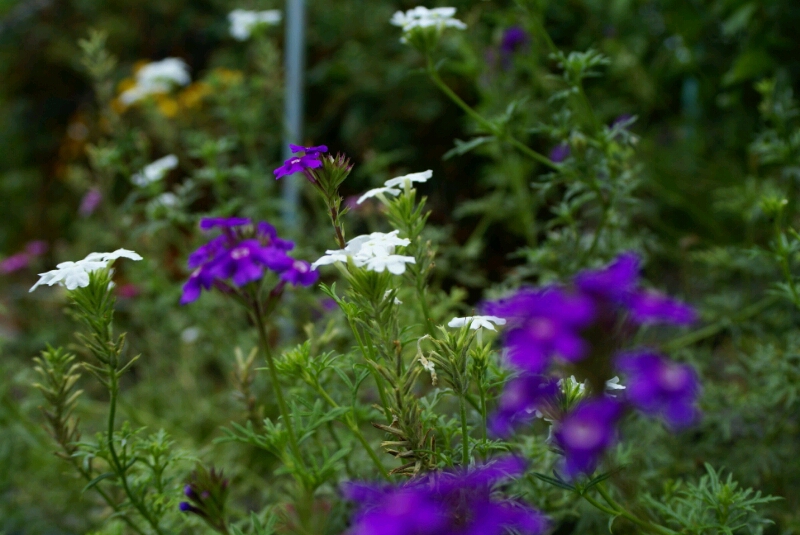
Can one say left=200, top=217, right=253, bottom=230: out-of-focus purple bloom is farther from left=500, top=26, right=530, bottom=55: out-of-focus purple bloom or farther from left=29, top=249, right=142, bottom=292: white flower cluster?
left=500, top=26, right=530, bottom=55: out-of-focus purple bloom

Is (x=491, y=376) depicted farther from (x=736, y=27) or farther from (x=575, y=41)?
(x=575, y=41)

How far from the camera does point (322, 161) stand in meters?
1.04

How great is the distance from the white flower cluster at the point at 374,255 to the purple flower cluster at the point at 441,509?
0.82 feet

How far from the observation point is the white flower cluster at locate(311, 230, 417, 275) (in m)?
0.90

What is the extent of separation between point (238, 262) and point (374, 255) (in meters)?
0.18

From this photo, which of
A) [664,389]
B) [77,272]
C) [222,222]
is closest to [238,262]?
[222,222]

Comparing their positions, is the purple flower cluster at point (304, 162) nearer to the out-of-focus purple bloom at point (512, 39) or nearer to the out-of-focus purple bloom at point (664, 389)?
the out-of-focus purple bloom at point (664, 389)

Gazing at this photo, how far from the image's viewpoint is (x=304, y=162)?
102 centimetres

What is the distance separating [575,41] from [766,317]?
4.75 feet

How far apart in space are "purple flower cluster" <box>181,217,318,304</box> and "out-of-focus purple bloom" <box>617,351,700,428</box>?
41 centimetres

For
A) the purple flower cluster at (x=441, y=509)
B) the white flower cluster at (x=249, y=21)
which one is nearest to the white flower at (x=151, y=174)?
the white flower cluster at (x=249, y=21)

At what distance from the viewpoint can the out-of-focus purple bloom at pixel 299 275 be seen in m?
0.89

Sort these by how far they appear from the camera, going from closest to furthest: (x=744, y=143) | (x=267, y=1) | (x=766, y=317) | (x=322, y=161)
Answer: (x=322, y=161), (x=766, y=317), (x=744, y=143), (x=267, y=1)

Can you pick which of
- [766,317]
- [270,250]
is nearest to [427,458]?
[270,250]
